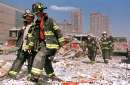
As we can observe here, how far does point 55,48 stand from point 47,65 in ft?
2.64

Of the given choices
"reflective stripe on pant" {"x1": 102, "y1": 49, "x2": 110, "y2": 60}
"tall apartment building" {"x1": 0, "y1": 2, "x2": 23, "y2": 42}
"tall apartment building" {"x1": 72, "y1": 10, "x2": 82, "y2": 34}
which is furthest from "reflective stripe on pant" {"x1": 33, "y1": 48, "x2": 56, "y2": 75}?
"tall apartment building" {"x1": 72, "y1": 10, "x2": 82, "y2": 34}

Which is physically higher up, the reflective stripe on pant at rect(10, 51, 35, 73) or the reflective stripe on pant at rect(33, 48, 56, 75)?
the reflective stripe on pant at rect(33, 48, 56, 75)

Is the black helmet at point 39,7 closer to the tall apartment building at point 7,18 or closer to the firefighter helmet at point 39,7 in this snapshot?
the firefighter helmet at point 39,7

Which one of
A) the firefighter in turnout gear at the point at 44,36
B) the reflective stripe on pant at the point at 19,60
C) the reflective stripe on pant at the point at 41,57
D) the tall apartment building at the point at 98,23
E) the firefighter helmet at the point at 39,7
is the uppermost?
the firefighter helmet at the point at 39,7

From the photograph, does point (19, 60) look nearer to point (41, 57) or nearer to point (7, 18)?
point (41, 57)

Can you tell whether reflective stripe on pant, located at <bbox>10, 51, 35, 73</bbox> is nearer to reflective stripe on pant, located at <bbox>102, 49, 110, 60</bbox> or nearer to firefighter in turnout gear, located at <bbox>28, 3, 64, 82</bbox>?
firefighter in turnout gear, located at <bbox>28, 3, 64, 82</bbox>

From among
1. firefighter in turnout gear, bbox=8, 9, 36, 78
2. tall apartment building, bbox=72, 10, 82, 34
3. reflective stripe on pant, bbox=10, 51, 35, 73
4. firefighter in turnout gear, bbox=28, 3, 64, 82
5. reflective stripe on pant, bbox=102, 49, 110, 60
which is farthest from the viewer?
tall apartment building, bbox=72, 10, 82, 34

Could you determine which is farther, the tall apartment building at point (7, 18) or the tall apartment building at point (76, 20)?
the tall apartment building at point (76, 20)

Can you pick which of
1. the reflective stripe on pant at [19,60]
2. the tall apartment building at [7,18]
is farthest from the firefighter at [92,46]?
the tall apartment building at [7,18]

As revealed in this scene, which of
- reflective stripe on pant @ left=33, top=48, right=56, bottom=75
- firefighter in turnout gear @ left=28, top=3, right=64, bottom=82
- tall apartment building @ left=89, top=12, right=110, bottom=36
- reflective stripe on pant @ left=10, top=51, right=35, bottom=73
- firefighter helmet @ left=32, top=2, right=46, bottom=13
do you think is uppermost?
firefighter helmet @ left=32, top=2, right=46, bottom=13

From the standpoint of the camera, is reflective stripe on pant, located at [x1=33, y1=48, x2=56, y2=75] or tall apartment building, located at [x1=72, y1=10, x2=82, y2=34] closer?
reflective stripe on pant, located at [x1=33, y1=48, x2=56, y2=75]

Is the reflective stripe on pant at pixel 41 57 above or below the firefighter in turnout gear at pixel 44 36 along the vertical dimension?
below

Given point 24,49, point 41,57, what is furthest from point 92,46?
point 41,57

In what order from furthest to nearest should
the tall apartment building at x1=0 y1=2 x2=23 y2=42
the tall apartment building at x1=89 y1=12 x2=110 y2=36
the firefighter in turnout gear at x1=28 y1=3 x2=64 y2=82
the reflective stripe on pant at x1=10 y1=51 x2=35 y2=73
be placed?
the tall apartment building at x1=89 y1=12 x2=110 y2=36 → the tall apartment building at x1=0 y1=2 x2=23 y2=42 → the reflective stripe on pant at x1=10 y1=51 x2=35 y2=73 → the firefighter in turnout gear at x1=28 y1=3 x2=64 y2=82
